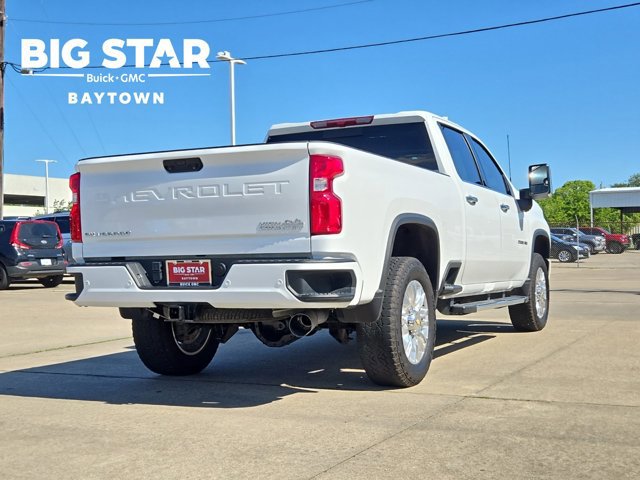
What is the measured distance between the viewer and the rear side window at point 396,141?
23.1 ft

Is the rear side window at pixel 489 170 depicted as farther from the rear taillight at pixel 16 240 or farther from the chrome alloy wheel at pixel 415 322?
the rear taillight at pixel 16 240

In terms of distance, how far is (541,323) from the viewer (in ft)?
30.1

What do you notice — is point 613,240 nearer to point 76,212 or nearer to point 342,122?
point 342,122

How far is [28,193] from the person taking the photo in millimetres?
70875

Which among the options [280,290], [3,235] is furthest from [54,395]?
[3,235]

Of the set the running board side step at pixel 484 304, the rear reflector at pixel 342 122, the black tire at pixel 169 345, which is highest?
the rear reflector at pixel 342 122

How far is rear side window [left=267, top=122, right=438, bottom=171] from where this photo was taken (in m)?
7.04

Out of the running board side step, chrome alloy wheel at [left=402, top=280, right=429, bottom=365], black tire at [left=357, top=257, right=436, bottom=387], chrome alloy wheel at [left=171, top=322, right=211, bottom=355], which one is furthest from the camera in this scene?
the running board side step

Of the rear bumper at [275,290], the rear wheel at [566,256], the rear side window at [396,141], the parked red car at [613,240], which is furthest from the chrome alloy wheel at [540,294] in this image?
the parked red car at [613,240]

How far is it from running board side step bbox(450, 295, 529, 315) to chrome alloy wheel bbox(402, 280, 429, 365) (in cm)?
83

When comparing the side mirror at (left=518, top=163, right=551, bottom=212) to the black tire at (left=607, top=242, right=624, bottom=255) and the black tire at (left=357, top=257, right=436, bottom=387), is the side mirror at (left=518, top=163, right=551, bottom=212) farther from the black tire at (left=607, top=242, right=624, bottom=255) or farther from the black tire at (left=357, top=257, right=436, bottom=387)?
the black tire at (left=607, top=242, right=624, bottom=255)

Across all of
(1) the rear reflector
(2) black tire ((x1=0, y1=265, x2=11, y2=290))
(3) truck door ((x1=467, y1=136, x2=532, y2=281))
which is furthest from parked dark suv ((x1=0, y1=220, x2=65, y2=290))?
(3) truck door ((x1=467, y1=136, x2=532, y2=281))

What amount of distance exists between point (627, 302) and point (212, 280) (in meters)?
9.43

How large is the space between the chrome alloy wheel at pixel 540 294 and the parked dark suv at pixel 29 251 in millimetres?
13009
